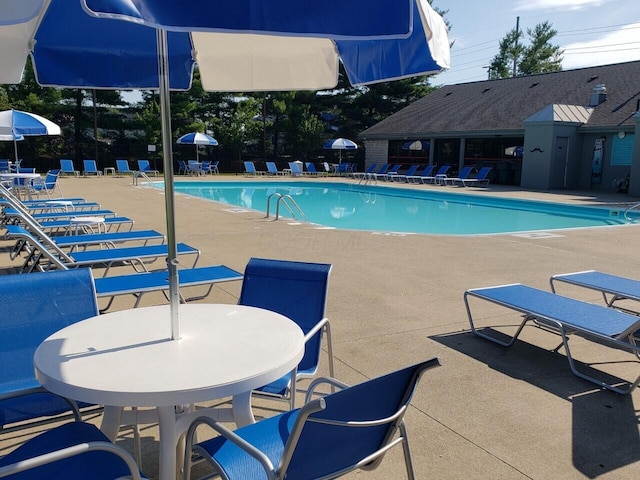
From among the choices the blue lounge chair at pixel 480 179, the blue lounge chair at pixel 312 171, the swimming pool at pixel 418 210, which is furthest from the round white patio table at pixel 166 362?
the blue lounge chair at pixel 312 171

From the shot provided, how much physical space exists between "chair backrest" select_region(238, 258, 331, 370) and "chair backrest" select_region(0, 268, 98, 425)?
3.19 ft

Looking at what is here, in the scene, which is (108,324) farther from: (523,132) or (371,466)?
(523,132)

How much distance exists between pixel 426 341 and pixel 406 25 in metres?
3.01

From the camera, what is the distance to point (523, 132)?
902 inches

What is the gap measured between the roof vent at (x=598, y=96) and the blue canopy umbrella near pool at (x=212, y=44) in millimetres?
22656

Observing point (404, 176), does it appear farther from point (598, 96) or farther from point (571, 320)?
point (571, 320)

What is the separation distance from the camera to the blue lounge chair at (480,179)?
23828mm

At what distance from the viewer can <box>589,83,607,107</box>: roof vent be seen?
22.8m

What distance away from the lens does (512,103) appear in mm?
26000

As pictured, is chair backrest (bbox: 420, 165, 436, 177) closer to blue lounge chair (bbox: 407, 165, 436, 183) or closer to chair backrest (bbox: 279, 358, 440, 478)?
blue lounge chair (bbox: 407, 165, 436, 183)

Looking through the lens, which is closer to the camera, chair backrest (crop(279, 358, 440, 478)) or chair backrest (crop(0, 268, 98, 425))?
chair backrest (crop(279, 358, 440, 478))

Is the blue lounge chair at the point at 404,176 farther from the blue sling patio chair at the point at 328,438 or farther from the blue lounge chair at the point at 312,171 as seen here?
the blue sling patio chair at the point at 328,438

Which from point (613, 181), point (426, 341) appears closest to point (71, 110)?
point (613, 181)

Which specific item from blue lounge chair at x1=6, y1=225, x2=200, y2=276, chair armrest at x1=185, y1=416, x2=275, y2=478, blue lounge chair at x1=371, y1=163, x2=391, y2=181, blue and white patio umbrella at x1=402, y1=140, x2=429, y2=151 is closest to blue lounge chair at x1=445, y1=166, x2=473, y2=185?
blue lounge chair at x1=371, y1=163, x2=391, y2=181
